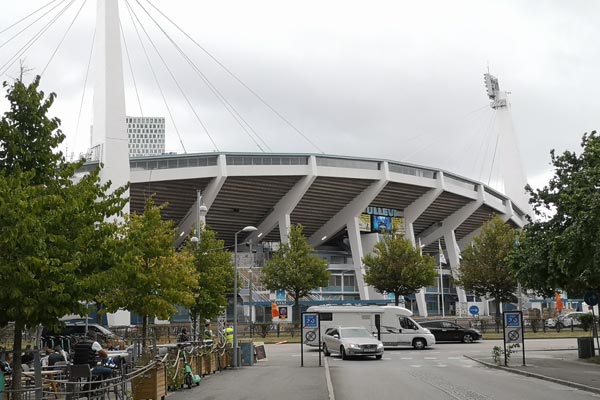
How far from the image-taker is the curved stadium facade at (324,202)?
62.7m

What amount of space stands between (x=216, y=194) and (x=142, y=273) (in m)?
39.2

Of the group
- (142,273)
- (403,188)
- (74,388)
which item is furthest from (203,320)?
(403,188)

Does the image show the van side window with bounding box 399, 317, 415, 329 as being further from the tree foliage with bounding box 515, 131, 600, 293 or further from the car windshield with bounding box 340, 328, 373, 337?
the tree foliage with bounding box 515, 131, 600, 293

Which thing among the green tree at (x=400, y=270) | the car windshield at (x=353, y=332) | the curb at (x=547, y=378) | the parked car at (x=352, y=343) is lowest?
the curb at (x=547, y=378)

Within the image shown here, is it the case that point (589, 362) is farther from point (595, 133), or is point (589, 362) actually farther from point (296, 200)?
point (296, 200)

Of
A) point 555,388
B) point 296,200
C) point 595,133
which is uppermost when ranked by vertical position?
point 296,200

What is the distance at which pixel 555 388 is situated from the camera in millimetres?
17203

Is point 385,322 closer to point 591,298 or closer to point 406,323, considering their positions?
point 406,323

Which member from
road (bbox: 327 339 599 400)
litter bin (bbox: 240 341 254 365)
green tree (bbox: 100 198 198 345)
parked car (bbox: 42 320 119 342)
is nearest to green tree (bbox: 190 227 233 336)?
parked car (bbox: 42 320 119 342)

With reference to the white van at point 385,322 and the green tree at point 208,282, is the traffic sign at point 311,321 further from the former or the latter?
the green tree at point 208,282

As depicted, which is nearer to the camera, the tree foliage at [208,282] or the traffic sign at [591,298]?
the traffic sign at [591,298]

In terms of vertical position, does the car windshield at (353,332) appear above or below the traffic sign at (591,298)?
below

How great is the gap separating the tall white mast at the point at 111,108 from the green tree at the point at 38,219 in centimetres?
3980

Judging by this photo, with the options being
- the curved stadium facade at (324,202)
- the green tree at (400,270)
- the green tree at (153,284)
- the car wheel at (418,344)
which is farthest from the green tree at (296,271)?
the green tree at (153,284)
